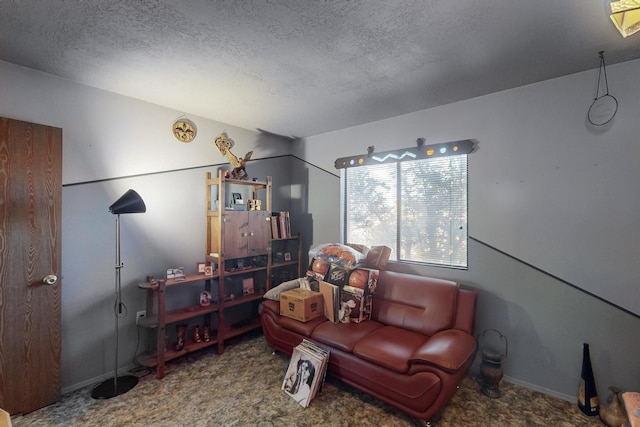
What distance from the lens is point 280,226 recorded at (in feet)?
12.1

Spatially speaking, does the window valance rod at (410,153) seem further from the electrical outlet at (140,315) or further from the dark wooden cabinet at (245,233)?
the electrical outlet at (140,315)

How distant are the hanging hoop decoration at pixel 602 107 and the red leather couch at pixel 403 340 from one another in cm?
166

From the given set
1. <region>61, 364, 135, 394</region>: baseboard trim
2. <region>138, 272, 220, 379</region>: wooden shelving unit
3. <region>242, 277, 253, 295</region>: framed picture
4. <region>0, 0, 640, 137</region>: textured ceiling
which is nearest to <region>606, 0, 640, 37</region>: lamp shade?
<region>0, 0, 640, 137</region>: textured ceiling

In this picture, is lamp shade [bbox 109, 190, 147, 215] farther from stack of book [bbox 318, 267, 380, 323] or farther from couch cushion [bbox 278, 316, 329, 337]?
stack of book [bbox 318, 267, 380, 323]

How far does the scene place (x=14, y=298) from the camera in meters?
2.01

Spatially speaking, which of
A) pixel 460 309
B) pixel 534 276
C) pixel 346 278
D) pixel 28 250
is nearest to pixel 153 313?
pixel 28 250

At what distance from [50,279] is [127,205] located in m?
0.78

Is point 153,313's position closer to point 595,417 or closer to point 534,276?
point 534,276

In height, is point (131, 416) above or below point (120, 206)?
below

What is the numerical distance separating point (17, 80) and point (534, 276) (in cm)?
440

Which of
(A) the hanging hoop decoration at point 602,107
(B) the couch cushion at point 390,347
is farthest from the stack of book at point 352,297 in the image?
(A) the hanging hoop decoration at point 602,107

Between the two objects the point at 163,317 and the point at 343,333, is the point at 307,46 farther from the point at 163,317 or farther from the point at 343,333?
the point at 163,317

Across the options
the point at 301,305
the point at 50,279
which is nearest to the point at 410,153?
the point at 301,305

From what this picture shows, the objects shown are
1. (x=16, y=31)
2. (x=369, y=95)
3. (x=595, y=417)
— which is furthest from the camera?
(x=369, y=95)
